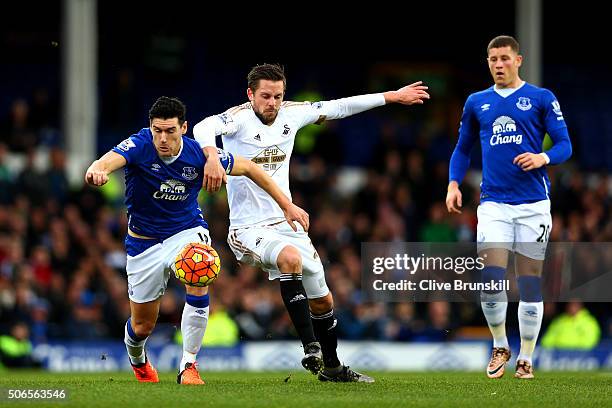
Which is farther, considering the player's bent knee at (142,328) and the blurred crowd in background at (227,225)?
the blurred crowd in background at (227,225)

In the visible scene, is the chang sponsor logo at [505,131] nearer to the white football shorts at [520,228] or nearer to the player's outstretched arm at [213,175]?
the white football shorts at [520,228]

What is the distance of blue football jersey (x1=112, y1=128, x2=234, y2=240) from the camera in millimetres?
9578

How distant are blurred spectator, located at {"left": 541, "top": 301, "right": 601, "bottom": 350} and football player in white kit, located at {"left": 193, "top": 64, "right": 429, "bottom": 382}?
9.00 meters

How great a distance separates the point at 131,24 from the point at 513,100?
50.4 feet

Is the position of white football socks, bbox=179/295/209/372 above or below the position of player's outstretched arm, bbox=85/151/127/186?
below

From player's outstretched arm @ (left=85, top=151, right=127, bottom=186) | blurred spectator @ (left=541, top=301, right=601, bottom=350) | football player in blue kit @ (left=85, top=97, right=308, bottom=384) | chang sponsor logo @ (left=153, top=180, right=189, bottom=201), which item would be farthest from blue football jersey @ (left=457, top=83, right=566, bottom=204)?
blurred spectator @ (left=541, top=301, right=601, bottom=350)

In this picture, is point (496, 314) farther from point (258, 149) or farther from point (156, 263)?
point (156, 263)

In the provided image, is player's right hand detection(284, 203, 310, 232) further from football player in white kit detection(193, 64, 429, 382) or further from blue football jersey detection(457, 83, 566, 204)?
blue football jersey detection(457, 83, 566, 204)

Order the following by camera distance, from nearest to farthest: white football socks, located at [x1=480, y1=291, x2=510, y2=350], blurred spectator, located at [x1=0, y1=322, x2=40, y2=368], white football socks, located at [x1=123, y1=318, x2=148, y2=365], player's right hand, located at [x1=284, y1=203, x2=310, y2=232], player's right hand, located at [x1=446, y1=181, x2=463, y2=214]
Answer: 1. player's right hand, located at [x1=284, y1=203, x2=310, y2=232]
2. white football socks, located at [x1=123, y1=318, x2=148, y2=365]
3. white football socks, located at [x1=480, y1=291, x2=510, y2=350]
4. player's right hand, located at [x1=446, y1=181, x2=463, y2=214]
5. blurred spectator, located at [x1=0, y1=322, x2=40, y2=368]

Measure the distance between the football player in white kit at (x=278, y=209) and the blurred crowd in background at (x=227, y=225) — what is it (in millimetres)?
6266

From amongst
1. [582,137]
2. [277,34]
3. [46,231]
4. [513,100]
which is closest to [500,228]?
[513,100]

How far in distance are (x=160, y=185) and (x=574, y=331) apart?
10605mm

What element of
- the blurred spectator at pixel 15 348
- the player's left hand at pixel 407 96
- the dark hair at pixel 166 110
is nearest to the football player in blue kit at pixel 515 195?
the player's left hand at pixel 407 96

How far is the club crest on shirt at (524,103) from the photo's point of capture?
34.3 ft
